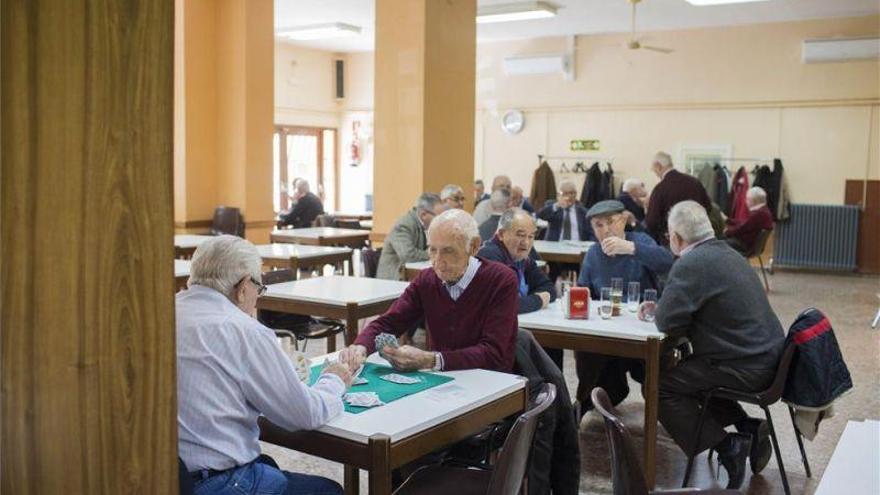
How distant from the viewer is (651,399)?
13.4ft

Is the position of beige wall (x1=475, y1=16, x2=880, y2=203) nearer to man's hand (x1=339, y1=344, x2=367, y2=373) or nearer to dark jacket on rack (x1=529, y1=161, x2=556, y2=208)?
dark jacket on rack (x1=529, y1=161, x2=556, y2=208)

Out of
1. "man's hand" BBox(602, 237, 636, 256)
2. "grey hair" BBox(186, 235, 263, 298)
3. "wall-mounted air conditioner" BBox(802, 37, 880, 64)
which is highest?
"wall-mounted air conditioner" BBox(802, 37, 880, 64)

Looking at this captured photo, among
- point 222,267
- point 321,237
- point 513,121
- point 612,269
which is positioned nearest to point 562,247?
point 321,237

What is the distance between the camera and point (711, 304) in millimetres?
3994

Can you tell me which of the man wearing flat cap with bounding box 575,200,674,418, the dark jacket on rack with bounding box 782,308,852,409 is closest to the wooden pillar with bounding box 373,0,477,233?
the man wearing flat cap with bounding box 575,200,674,418

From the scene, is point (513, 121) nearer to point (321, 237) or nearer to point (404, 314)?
point (321, 237)

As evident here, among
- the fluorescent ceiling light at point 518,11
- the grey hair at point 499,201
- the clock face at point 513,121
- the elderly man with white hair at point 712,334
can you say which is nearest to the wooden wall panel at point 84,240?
the elderly man with white hair at point 712,334

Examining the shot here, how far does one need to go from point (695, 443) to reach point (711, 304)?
2.23 ft

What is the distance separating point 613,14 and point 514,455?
35.2 ft

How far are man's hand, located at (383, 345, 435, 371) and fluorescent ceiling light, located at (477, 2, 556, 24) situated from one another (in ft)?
28.1

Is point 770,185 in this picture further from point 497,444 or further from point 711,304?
point 497,444

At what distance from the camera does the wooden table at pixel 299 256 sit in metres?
6.97

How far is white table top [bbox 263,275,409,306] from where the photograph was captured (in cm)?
493

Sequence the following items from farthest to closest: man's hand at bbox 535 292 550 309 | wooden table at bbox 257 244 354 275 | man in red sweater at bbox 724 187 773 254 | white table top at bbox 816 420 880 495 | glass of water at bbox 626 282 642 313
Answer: man in red sweater at bbox 724 187 773 254 → wooden table at bbox 257 244 354 275 → glass of water at bbox 626 282 642 313 → man's hand at bbox 535 292 550 309 → white table top at bbox 816 420 880 495
